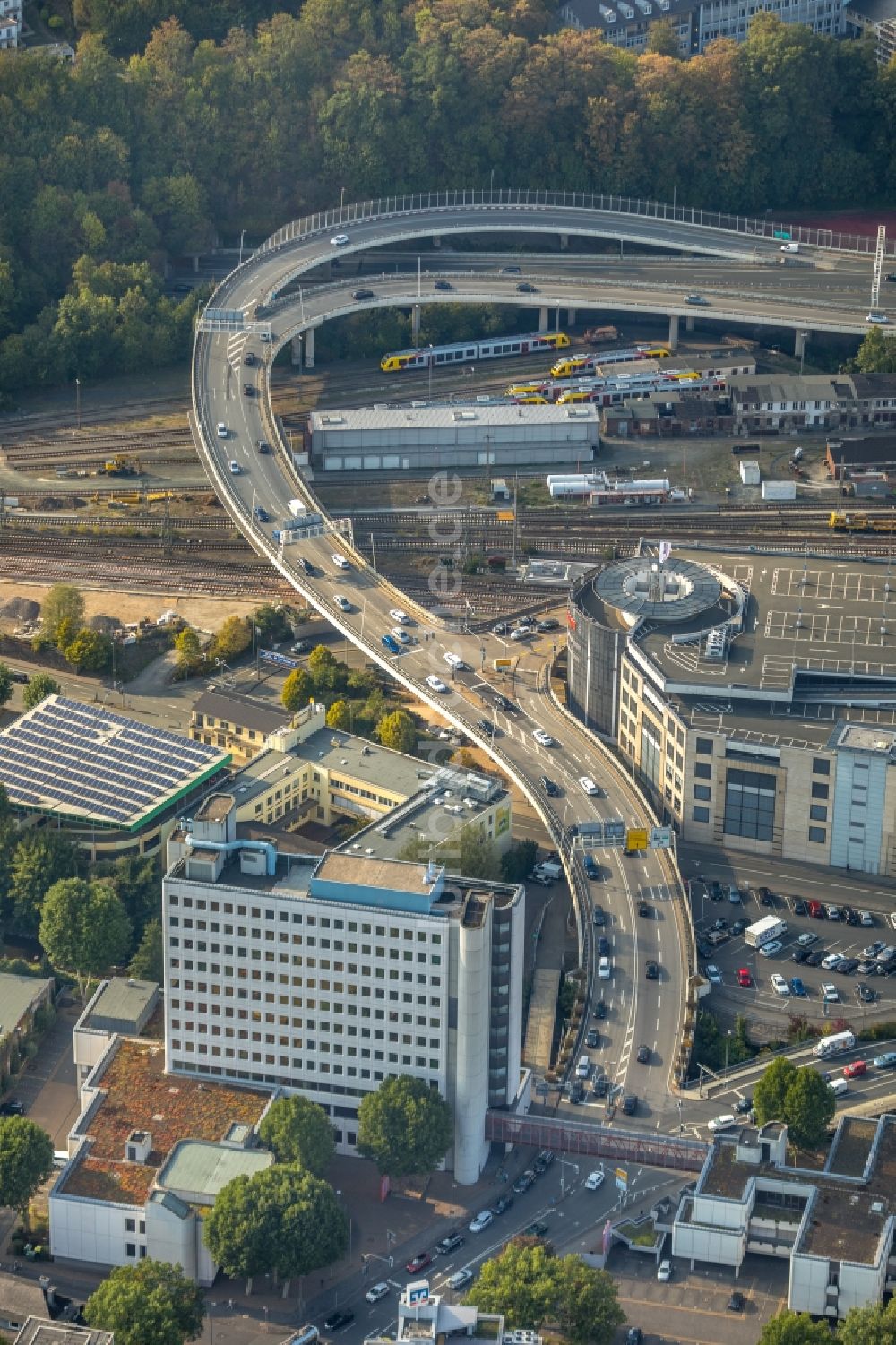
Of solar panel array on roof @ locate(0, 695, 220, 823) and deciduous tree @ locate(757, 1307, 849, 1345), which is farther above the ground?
solar panel array on roof @ locate(0, 695, 220, 823)

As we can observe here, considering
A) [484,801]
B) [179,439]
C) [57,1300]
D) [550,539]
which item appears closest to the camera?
[57,1300]

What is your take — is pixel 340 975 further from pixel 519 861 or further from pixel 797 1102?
pixel 519 861

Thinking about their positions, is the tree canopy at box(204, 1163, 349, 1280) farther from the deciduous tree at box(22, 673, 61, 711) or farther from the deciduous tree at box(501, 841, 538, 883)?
the deciduous tree at box(22, 673, 61, 711)

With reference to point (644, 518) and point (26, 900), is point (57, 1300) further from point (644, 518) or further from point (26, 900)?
point (644, 518)

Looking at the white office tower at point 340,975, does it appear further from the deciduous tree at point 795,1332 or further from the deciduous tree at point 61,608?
the deciduous tree at point 61,608

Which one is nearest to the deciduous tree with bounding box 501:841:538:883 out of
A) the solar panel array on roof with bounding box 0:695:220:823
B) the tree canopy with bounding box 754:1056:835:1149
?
the solar panel array on roof with bounding box 0:695:220:823

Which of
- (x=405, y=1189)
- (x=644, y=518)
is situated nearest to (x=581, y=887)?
(x=405, y=1189)
